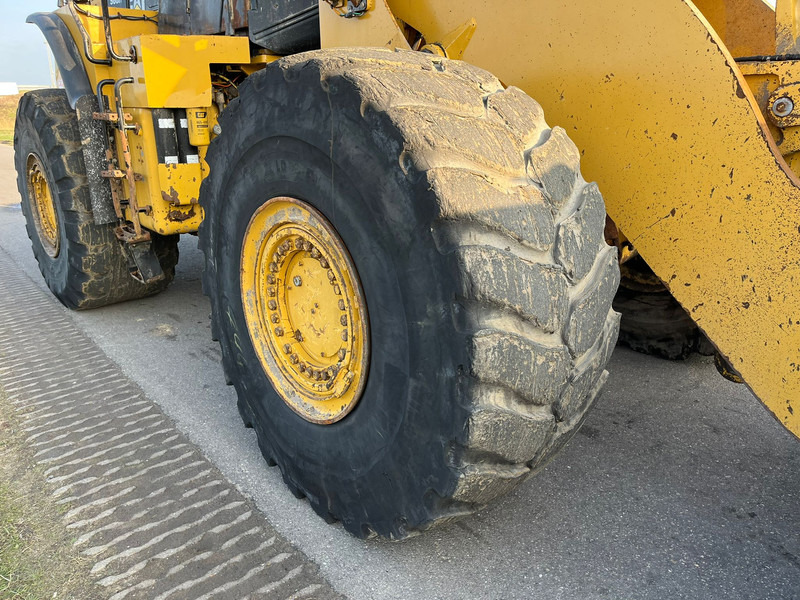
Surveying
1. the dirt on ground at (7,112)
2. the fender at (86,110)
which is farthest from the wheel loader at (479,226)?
the dirt on ground at (7,112)

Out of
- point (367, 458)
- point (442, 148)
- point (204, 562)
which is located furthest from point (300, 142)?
point (204, 562)

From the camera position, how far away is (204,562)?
1.99m

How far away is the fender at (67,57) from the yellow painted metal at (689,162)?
2916mm

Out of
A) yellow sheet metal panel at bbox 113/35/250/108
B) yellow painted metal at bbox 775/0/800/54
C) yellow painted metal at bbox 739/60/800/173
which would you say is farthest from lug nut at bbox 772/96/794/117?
yellow sheet metal panel at bbox 113/35/250/108

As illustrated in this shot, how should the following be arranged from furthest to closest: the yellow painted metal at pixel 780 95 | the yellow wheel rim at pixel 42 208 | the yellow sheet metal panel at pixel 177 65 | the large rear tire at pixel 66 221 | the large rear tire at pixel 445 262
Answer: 1. the yellow wheel rim at pixel 42 208
2. the large rear tire at pixel 66 221
3. the yellow sheet metal panel at pixel 177 65
4. the yellow painted metal at pixel 780 95
5. the large rear tire at pixel 445 262

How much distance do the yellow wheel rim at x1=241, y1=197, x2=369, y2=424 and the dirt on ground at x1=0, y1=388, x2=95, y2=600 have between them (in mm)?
868

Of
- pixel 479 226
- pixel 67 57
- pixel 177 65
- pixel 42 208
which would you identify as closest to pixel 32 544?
pixel 479 226

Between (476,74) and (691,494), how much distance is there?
1.73m

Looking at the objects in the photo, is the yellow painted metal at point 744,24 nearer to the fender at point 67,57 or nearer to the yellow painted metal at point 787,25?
the yellow painted metal at point 787,25

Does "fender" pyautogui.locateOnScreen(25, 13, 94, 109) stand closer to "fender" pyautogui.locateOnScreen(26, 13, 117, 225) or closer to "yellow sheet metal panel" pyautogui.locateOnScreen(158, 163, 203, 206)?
"fender" pyautogui.locateOnScreen(26, 13, 117, 225)

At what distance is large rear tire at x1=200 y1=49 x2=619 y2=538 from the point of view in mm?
1466

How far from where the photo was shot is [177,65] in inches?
122

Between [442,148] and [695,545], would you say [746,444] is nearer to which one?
[695,545]

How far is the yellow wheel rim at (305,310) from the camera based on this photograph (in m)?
1.87
